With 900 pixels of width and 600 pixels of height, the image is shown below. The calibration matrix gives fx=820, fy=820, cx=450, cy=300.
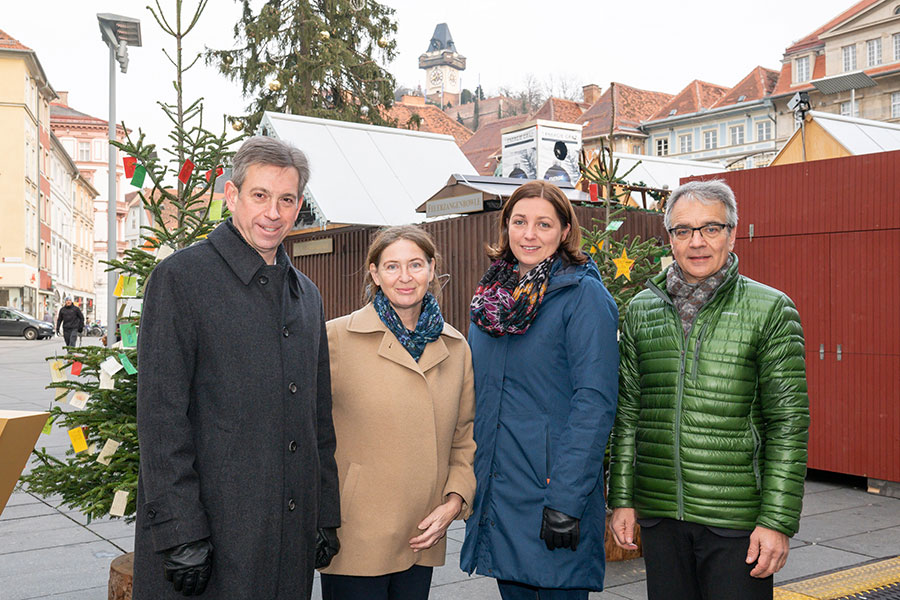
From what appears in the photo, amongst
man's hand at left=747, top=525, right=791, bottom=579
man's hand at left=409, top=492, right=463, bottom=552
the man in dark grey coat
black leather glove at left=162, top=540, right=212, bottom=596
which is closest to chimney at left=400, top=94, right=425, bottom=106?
man's hand at left=409, top=492, right=463, bottom=552

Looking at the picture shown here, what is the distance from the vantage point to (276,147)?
107 inches

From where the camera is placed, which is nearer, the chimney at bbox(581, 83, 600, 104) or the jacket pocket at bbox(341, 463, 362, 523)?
the jacket pocket at bbox(341, 463, 362, 523)

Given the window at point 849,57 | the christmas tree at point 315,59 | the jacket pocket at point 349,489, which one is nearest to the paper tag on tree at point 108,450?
the jacket pocket at point 349,489

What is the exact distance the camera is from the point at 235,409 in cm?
250

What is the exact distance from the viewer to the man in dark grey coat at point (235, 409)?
2367 millimetres

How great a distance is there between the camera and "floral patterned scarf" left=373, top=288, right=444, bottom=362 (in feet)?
10.1

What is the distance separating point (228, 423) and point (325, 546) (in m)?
0.65

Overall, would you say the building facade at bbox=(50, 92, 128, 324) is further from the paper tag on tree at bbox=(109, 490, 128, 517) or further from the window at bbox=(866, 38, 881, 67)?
the paper tag on tree at bbox=(109, 490, 128, 517)

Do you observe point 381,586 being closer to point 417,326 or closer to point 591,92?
point 417,326

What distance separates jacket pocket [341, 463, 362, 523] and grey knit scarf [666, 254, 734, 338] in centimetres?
130

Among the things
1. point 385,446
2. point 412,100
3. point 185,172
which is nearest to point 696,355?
point 385,446

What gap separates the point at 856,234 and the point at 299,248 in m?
8.37

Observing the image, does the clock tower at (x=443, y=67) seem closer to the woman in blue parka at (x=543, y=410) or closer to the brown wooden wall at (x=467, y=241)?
the brown wooden wall at (x=467, y=241)

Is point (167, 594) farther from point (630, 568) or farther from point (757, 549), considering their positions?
point (630, 568)
